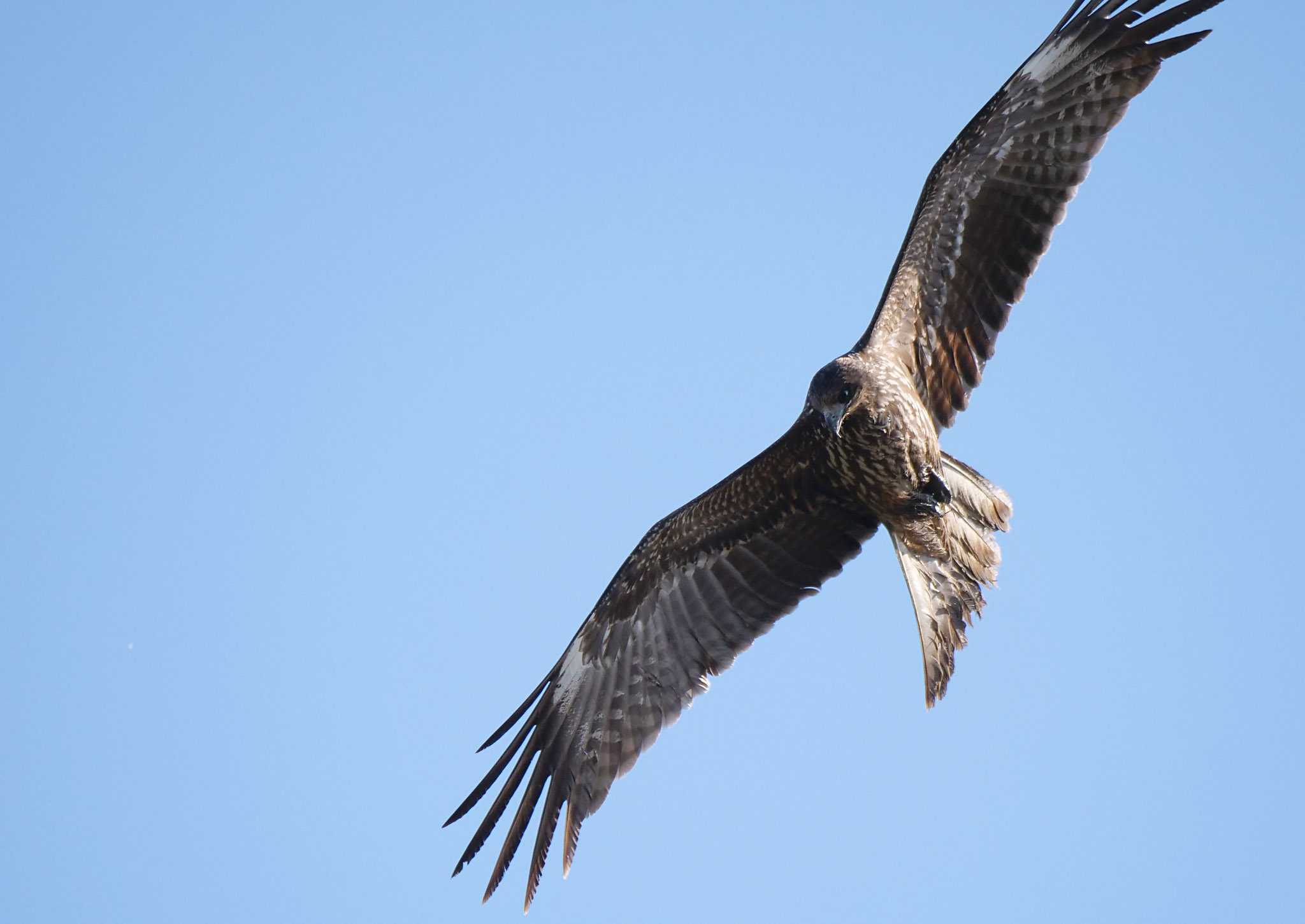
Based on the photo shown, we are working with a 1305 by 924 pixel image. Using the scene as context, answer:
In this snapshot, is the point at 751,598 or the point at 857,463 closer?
the point at 857,463

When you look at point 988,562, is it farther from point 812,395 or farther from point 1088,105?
point 1088,105

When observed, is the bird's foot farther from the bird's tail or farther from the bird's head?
the bird's head

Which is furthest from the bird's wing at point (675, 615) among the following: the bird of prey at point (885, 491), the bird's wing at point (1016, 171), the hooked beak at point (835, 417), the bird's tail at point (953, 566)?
the bird's wing at point (1016, 171)

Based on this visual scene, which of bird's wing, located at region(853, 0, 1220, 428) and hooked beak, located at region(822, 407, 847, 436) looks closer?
hooked beak, located at region(822, 407, 847, 436)

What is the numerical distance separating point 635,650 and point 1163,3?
5120 millimetres

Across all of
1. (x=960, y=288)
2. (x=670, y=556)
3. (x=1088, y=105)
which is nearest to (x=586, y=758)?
(x=670, y=556)

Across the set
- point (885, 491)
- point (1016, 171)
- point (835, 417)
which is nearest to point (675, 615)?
point (885, 491)

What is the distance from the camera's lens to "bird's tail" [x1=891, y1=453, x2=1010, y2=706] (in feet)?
31.9

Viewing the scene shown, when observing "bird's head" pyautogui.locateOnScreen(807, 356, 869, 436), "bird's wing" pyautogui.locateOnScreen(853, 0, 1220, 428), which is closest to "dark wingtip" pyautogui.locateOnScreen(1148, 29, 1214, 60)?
"bird's wing" pyautogui.locateOnScreen(853, 0, 1220, 428)

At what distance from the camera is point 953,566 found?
32.3ft

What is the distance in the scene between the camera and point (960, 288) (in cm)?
A: 966

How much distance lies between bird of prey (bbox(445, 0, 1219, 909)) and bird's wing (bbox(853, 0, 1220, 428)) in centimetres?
1

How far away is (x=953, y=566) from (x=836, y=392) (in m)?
1.57

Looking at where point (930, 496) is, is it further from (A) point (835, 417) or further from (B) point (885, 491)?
(A) point (835, 417)
